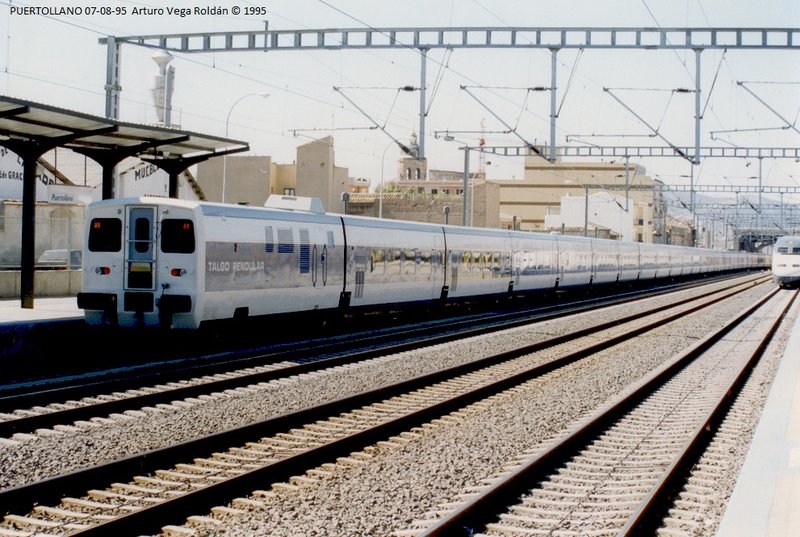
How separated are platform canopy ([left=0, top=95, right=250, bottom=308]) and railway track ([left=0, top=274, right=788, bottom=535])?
7.31 m

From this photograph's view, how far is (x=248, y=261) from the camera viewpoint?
1736 cm

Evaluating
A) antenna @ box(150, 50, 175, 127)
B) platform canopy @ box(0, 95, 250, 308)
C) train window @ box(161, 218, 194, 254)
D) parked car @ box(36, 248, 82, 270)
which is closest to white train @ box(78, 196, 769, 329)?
train window @ box(161, 218, 194, 254)

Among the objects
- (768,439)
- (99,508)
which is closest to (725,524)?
(768,439)

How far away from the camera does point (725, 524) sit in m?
6.22

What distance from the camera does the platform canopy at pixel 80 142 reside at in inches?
609

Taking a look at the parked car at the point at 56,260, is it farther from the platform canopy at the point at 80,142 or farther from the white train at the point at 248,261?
the white train at the point at 248,261

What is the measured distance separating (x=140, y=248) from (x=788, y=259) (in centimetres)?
4067

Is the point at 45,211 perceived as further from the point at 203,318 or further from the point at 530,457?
the point at 530,457

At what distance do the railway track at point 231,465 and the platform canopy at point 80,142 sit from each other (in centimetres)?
731

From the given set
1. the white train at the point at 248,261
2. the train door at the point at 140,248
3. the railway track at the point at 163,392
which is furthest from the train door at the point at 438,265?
the train door at the point at 140,248

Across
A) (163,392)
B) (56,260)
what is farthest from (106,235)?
(56,260)

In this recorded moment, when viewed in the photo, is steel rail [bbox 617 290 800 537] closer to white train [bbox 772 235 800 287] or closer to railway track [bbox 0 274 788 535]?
railway track [bbox 0 274 788 535]

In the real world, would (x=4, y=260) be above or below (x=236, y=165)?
below

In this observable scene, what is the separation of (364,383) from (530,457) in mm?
5132
